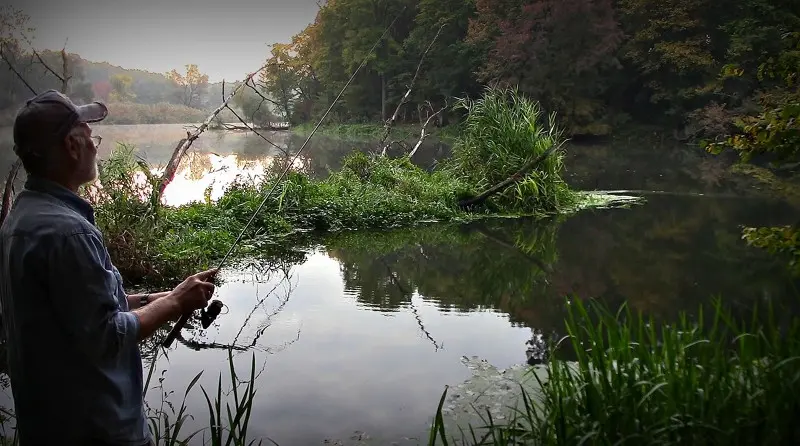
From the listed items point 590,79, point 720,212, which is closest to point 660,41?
point 590,79

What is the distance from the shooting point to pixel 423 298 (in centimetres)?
494

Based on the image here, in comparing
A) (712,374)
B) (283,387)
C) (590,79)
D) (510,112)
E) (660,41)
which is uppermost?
(660,41)

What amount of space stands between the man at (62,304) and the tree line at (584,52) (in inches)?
564

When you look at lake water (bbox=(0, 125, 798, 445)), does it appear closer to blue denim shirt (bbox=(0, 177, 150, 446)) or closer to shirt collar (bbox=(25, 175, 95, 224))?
blue denim shirt (bbox=(0, 177, 150, 446))

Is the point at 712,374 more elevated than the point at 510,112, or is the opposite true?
the point at 510,112

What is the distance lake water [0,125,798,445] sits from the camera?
3211mm

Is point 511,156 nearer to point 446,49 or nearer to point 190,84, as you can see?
point 190,84

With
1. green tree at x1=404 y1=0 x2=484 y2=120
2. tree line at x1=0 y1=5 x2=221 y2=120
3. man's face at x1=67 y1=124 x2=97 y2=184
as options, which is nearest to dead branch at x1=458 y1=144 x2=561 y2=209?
tree line at x1=0 y1=5 x2=221 y2=120

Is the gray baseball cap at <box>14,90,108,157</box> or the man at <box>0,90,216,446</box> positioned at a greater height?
the gray baseball cap at <box>14,90,108,157</box>

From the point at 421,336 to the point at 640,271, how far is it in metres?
2.44

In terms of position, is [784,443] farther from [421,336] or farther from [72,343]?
[421,336]

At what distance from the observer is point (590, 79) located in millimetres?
19312

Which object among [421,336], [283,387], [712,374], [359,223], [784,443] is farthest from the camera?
[359,223]

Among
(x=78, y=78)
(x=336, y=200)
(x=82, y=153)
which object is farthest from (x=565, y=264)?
(x=78, y=78)
